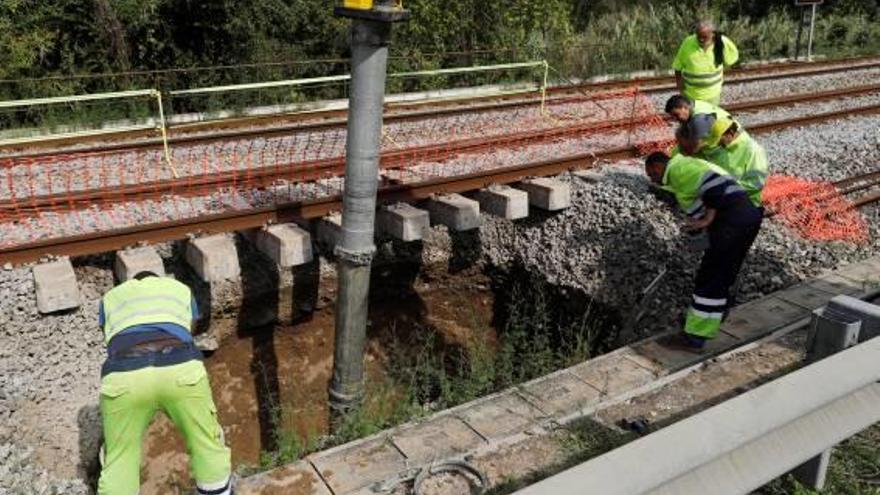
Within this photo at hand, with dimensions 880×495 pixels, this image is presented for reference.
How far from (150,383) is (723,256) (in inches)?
162

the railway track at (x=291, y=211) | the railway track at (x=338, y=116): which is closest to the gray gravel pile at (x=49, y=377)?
the railway track at (x=291, y=211)

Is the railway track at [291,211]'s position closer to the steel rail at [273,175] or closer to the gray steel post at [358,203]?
the steel rail at [273,175]

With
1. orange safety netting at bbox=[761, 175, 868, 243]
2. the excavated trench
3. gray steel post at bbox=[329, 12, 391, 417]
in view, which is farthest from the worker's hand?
orange safety netting at bbox=[761, 175, 868, 243]

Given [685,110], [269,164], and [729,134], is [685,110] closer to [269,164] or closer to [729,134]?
[729,134]

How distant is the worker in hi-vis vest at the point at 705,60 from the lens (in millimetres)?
8180

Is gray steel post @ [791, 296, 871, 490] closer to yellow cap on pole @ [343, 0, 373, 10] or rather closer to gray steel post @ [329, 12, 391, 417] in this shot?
gray steel post @ [329, 12, 391, 417]

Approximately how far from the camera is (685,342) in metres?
5.64

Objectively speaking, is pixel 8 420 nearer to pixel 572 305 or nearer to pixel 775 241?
pixel 572 305

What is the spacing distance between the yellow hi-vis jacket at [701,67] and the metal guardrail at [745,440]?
5894 mm

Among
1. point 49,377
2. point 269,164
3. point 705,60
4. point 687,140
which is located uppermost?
point 705,60

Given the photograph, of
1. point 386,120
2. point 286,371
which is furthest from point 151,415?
point 386,120

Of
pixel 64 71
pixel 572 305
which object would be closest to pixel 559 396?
pixel 572 305

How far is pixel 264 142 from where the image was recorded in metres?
10.2

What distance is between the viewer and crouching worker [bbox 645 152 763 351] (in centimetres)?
545
